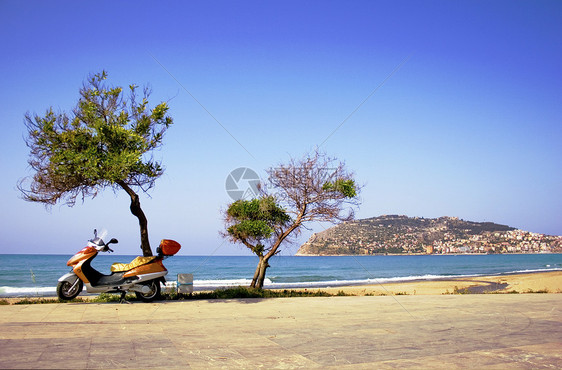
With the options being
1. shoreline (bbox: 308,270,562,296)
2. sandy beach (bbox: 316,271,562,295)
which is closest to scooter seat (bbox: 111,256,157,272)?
shoreline (bbox: 308,270,562,296)

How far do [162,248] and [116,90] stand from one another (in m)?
4.63

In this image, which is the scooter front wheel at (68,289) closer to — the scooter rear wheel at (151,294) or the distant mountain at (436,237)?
the scooter rear wheel at (151,294)

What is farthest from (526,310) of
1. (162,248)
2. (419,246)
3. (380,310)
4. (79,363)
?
(419,246)

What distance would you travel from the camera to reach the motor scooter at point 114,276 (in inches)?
476

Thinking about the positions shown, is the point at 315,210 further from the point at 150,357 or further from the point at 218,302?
the point at 150,357

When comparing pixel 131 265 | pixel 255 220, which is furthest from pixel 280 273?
pixel 131 265

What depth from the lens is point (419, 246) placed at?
371 feet

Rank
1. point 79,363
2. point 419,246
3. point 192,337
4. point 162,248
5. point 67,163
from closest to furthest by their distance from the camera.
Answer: point 79,363
point 192,337
point 67,163
point 162,248
point 419,246

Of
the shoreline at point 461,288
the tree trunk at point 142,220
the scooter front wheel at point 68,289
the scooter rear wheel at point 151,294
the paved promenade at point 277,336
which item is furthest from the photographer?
the shoreline at point 461,288

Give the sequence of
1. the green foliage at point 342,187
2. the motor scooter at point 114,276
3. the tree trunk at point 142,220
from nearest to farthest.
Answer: the motor scooter at point 114,276 < the tree trunk at point 142,220 < the green foliage at point 342,187

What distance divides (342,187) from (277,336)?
28.6 feet

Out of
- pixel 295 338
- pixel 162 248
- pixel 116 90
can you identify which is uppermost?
pixel 116 90

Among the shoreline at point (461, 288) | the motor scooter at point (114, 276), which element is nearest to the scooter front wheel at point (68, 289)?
the motor scooter at point (114, 276)

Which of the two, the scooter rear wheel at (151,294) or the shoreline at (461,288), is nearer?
A: the scooter rear wheel at (151,294)
